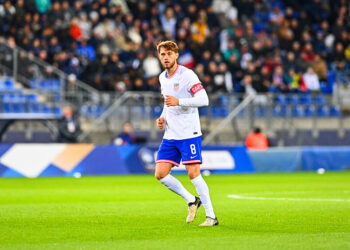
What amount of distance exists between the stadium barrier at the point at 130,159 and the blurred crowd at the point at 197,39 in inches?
156

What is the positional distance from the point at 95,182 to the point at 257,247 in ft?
43.5

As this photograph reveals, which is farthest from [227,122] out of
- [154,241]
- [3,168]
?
[154,241]

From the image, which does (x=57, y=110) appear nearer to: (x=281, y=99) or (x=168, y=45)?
(x=281, y=99)

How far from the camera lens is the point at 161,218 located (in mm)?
10859

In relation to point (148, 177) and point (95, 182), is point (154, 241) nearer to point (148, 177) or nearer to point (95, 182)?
point (95, 182)

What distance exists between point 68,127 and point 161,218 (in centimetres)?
1476

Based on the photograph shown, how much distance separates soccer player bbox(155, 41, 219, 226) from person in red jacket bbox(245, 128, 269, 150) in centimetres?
1587

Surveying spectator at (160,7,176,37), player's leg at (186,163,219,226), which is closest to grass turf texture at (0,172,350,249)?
player's leg at (186,163,219,226)

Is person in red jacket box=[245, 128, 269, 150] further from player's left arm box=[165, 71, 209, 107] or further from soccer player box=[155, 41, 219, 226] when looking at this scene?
player's left arm box=[165, 71, 209, 107]

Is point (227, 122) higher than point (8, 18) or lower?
lower

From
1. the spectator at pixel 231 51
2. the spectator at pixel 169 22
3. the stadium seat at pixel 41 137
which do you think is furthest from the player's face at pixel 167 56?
the spectator at pixel 231 51

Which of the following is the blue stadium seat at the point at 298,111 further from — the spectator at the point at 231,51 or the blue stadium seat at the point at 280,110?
the spectator at the point at 231,51

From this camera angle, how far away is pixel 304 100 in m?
30.0

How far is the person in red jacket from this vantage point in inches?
1023
